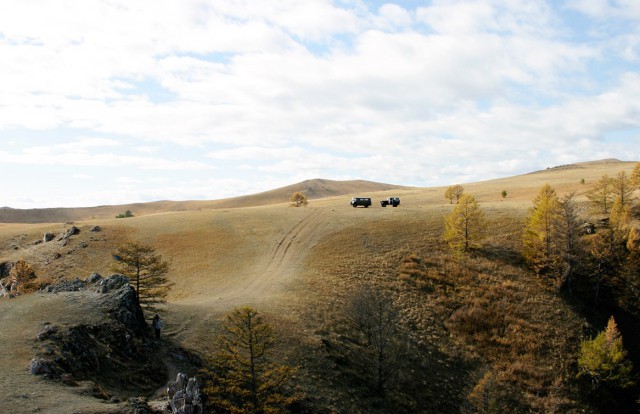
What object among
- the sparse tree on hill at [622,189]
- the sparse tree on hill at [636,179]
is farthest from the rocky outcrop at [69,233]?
the sparse tree on hill at [636,179]

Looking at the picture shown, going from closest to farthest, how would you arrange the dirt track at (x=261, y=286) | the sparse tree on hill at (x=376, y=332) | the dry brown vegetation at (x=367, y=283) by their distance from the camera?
the dry brown vegetation at (x=367, y=283) < the dirt track at (x=261, y=286) < the sparse tree on hill at (x=376, y=332)

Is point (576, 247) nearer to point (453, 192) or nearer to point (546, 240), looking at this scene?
point (546, 240)

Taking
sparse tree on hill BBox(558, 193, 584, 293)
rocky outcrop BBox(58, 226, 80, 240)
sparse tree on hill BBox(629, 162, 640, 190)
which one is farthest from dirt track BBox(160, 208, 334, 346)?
sparse tree on hill BBox(629, 162, 640, 190)

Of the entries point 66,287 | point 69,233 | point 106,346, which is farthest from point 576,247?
point 69,233

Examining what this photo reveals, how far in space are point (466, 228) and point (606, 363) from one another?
81.4ft

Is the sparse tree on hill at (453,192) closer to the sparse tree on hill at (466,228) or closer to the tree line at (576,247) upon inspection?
the tree line at (576,247)

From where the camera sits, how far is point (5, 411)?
18.7 meters

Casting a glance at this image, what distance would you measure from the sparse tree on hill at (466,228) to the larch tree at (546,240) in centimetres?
649

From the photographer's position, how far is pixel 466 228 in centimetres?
6188

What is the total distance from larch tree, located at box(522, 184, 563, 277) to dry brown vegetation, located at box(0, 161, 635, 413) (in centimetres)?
211

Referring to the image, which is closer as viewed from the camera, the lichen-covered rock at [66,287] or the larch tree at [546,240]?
the lichen-covered rock at [66,287]

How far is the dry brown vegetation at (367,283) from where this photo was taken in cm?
3753

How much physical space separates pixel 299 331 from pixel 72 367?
65.5 feet

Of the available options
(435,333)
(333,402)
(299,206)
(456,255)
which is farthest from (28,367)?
(299,206)
